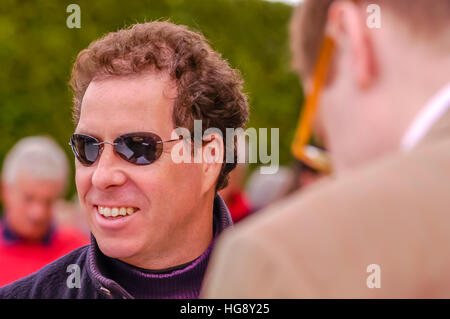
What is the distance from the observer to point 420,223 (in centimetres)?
86

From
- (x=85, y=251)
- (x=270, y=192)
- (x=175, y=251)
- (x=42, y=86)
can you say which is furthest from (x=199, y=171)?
(x=42, y=86)

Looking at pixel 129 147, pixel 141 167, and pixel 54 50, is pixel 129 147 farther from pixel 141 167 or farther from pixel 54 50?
pixel 54 50

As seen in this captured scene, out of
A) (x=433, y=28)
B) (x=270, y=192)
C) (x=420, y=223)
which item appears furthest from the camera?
(x=270, y=192)

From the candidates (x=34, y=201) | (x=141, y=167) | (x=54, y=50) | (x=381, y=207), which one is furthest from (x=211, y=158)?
(x=54, y=50)

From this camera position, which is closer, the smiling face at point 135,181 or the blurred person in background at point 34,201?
the smiling face at point 135,181

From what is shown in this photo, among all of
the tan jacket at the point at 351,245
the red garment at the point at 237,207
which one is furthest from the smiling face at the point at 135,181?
the red garment at the point at 237,207

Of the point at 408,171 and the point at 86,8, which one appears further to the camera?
the point at 86,8

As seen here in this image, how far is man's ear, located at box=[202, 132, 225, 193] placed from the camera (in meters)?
2.14

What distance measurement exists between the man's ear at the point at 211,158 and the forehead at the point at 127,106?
174 mm

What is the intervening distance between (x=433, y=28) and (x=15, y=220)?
Result: 12.1ft

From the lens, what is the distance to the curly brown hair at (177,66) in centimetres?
205

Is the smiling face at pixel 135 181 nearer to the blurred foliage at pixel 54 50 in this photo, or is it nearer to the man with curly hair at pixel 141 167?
the man with curly hair at pixel 141 167
